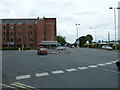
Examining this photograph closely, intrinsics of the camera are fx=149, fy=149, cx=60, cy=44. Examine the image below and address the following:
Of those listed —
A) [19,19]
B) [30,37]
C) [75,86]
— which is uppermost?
[19,19]

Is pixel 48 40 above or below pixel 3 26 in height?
below

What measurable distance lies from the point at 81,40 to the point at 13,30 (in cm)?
6693

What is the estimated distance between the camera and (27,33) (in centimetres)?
7600

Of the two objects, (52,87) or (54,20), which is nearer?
(52,87)

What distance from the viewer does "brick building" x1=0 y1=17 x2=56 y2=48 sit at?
2965 inches

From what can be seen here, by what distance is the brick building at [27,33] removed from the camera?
75312 mm

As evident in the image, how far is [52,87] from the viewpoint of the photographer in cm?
612

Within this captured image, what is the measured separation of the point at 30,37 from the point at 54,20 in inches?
703

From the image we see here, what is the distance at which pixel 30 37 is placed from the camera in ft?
249

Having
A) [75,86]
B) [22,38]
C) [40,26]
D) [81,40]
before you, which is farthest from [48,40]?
[75,86]

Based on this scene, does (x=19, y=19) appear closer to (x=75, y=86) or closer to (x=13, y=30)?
(x=13, y=30)

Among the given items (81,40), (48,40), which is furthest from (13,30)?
(81,40)

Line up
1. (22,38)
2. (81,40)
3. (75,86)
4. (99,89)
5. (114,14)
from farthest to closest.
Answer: (81,40), (22,38), (114,14), (75,86), (99,89)

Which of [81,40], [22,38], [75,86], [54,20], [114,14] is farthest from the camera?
[81,40]
